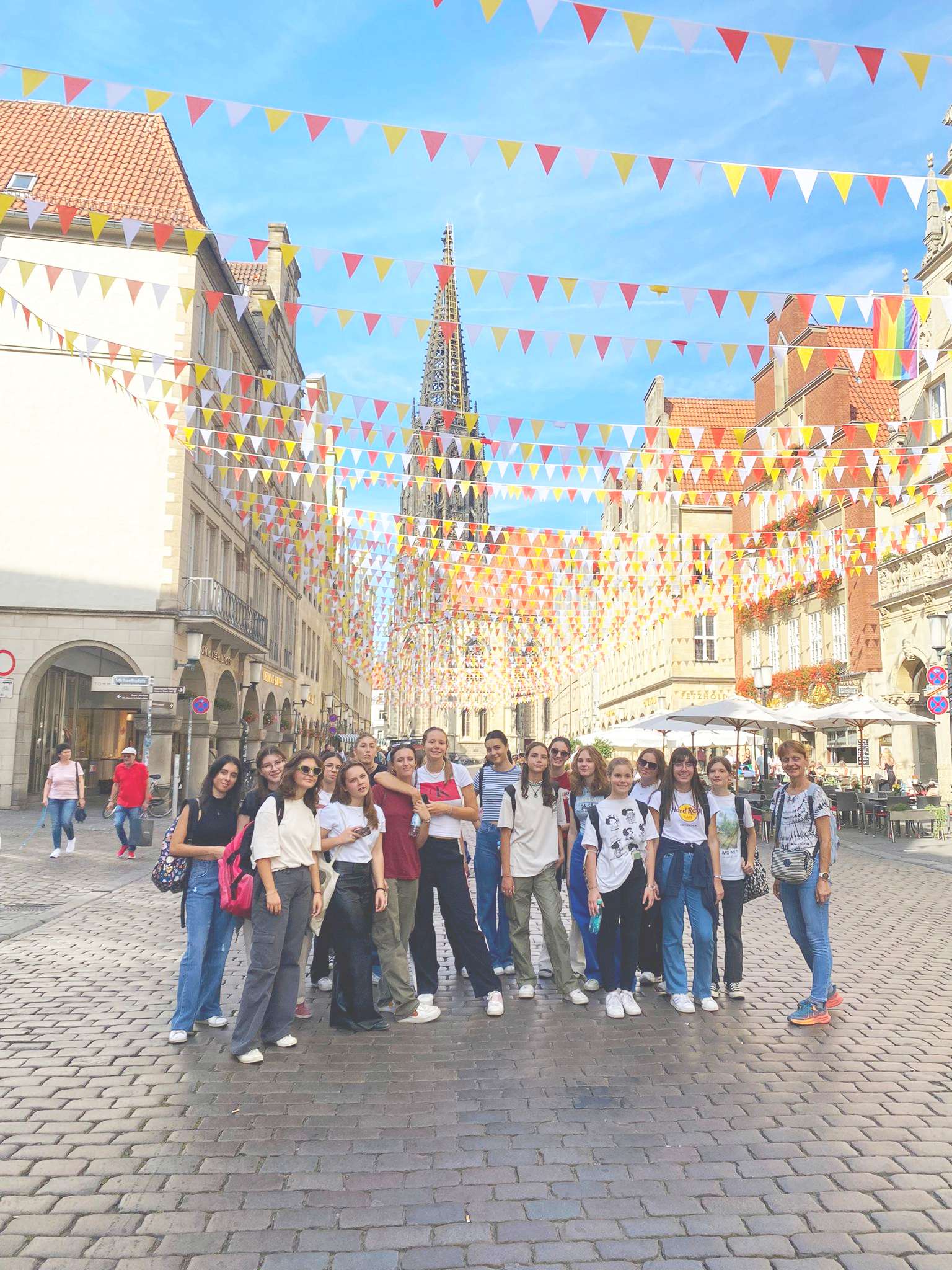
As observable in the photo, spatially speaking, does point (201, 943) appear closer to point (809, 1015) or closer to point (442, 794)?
point (442, 794)

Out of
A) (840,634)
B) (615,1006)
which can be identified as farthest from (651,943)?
(840,634)

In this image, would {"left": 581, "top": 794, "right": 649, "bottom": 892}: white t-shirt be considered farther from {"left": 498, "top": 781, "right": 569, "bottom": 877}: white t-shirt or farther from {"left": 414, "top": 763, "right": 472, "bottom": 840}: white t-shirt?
{"left": 414, "top": 763, "right": 472, "bottom": 840}: white t-shirt

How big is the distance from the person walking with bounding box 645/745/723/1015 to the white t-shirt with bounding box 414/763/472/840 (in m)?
1.30

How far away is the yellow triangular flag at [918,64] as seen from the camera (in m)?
5.96

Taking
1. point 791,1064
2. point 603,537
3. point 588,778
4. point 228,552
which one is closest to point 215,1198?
point 791,1064

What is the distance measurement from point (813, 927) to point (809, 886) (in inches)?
10.3

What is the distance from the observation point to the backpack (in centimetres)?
550

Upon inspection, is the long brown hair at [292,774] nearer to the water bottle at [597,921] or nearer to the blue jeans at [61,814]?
the water bottle at [597,921]

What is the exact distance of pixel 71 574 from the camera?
22.6 m

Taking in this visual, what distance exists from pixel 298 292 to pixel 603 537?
21.5 meters

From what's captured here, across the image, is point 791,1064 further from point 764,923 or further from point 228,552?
point 228,552

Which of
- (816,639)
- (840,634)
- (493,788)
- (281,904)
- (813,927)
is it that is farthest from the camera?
(816,639)

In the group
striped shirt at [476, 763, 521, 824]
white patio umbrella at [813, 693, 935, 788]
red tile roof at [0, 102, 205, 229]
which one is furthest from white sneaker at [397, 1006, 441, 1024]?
red tile roof at [0, 102, 205, 229]

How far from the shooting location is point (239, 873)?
219 inches
